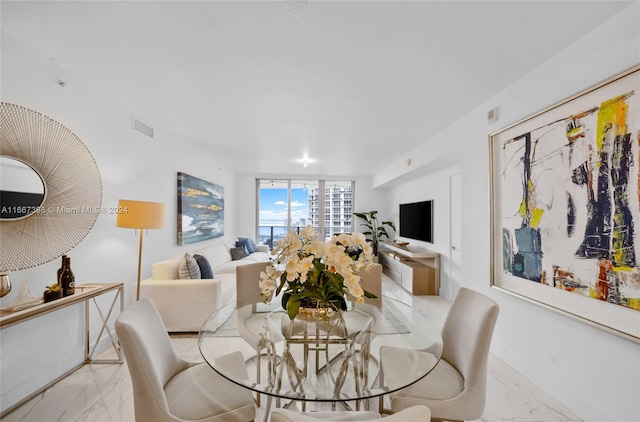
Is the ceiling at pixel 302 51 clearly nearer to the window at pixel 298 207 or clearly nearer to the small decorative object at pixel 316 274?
the small decorative object at pixel 316 274

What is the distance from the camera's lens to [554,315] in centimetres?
196

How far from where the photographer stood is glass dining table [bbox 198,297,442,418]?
45.9 inches

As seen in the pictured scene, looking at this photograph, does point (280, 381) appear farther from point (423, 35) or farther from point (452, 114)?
point (452, 114)

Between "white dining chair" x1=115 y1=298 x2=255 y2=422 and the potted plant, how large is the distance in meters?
5.74

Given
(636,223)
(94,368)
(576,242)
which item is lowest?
(94,368)

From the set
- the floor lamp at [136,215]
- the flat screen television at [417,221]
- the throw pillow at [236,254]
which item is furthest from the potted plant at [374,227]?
the floor lamp at [136,215]

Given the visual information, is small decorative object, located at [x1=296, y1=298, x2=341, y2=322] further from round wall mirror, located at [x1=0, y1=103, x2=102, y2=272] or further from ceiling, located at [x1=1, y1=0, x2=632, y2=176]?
round wall mirror, located at [x1=0, y1=103, x2=102, y2=272]

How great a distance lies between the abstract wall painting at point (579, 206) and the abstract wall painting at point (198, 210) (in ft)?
13.1

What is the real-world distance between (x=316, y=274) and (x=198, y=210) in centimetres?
381

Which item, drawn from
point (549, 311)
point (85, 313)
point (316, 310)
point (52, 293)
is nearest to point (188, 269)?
point (85, 313)

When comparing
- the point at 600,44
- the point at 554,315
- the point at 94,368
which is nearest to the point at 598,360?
the point at 554,315

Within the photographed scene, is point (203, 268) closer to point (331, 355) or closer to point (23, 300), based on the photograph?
point (23, 300)

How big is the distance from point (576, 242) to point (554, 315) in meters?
0.58

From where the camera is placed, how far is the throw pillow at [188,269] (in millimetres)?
3184
